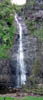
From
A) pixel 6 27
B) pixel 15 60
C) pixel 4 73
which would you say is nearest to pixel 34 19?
pixel 6 27

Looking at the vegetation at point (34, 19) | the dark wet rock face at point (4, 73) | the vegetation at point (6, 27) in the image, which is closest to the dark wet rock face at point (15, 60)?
the dark wet rock face at point (4, 73)

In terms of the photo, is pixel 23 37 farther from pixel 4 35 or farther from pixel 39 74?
pixel 39 74

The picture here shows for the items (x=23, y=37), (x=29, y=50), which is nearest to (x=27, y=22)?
(x=23, y=37)

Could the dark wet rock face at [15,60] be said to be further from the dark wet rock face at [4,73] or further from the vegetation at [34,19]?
the vegetation at [34,19]

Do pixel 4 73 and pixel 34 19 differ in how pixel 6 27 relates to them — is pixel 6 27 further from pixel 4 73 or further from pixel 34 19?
pixel 4 73

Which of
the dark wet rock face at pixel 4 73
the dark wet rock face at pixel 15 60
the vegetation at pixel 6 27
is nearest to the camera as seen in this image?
the dark wet rock face at pixel 4 73

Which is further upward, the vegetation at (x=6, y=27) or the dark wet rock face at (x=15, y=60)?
the vegetation at (x=6, y=27)

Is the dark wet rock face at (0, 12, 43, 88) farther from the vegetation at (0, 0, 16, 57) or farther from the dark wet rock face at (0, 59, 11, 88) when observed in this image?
the vegetation at (0, 0, 16, 57)

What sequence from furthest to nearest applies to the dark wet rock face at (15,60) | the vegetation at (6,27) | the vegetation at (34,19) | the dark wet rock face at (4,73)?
the vegetation at (34,19) < the vegetation at (6,27) < the dark wet rock face at (15,60) < the dark wet rock face at (4,73)
